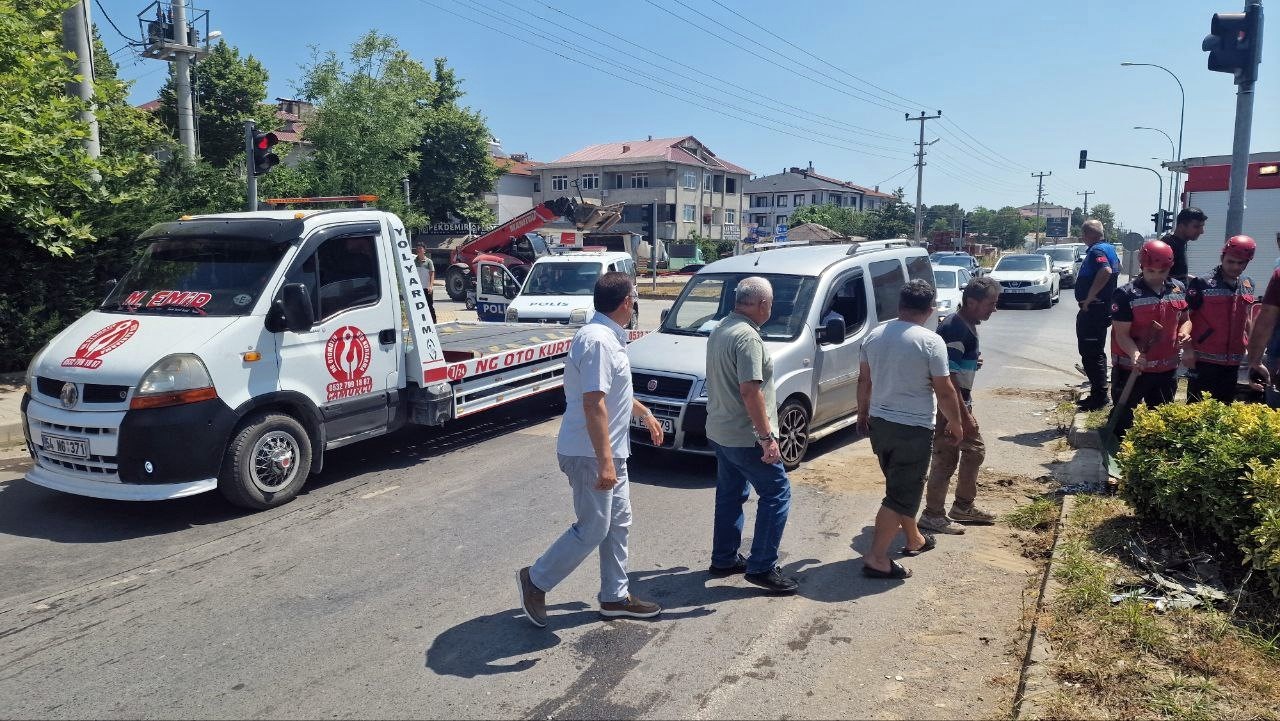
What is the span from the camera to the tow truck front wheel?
618 cm

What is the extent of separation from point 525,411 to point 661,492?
392 centimetres

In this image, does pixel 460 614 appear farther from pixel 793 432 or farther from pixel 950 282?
pixel 950 282

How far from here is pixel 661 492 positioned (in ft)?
22.5

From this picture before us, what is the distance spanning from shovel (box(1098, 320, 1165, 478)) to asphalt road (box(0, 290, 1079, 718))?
749 mm

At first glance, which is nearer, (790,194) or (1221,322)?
(1221,322)

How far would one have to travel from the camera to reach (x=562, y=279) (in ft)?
51.9

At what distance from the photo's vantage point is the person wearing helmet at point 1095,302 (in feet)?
28.8

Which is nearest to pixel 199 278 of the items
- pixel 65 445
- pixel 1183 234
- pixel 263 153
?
pixel 65 445

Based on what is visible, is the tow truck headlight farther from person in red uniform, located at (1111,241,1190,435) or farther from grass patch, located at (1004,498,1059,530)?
person in red uniform, located at (1111,241,1190,435)

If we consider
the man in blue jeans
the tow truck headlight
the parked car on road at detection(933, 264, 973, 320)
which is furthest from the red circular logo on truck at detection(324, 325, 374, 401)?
the parked car on road at detection(933, 264, 973, 320)

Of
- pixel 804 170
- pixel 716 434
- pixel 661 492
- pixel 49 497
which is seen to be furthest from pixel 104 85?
pixel 804 170

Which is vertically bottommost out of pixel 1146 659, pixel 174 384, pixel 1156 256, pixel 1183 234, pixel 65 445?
pixel 1146 659

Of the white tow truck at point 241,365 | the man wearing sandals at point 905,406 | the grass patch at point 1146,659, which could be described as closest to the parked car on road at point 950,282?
the white tow truck at point 241,365

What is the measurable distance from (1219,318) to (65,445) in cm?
852
